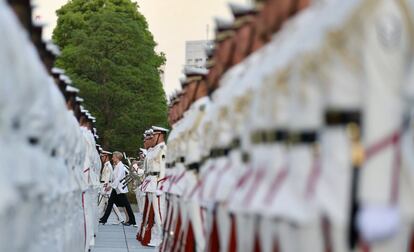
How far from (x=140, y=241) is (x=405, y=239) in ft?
57.6

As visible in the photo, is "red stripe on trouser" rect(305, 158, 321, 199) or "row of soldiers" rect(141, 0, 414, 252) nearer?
"row of soldiers" rect(141, 0, 414, 252)

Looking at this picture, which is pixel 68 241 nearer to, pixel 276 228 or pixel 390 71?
pixel 276 228

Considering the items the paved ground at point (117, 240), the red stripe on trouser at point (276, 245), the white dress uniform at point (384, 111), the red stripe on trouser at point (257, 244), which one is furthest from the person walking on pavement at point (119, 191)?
the white dress uniform at point (384, 111)

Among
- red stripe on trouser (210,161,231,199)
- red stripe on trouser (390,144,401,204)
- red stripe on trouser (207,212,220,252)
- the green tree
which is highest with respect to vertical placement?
the green tree

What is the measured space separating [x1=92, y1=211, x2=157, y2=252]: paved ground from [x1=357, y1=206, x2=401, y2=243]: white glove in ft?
49.4

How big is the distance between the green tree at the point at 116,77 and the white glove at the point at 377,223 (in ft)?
162

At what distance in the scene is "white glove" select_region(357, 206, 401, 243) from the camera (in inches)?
225

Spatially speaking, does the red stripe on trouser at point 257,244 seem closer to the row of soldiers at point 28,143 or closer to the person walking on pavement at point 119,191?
the row of soldiers at point 28,143

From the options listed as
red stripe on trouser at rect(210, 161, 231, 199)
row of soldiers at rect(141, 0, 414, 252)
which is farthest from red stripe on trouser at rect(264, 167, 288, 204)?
red stripe on trouser at rect(210, 161, 231, 199)

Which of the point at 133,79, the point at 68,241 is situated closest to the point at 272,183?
the point at 68,241

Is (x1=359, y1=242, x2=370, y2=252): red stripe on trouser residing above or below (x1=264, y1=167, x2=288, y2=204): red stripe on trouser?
below

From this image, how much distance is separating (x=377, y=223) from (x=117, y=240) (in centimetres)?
1854

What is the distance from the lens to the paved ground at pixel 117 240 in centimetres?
2105

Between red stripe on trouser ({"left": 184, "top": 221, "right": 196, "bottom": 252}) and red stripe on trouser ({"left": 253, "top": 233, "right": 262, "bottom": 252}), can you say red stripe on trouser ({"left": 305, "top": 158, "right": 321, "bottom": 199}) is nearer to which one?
red stripe on trouser ({"left": 253, "top": 233, "right": 262, "bottom": 252})
